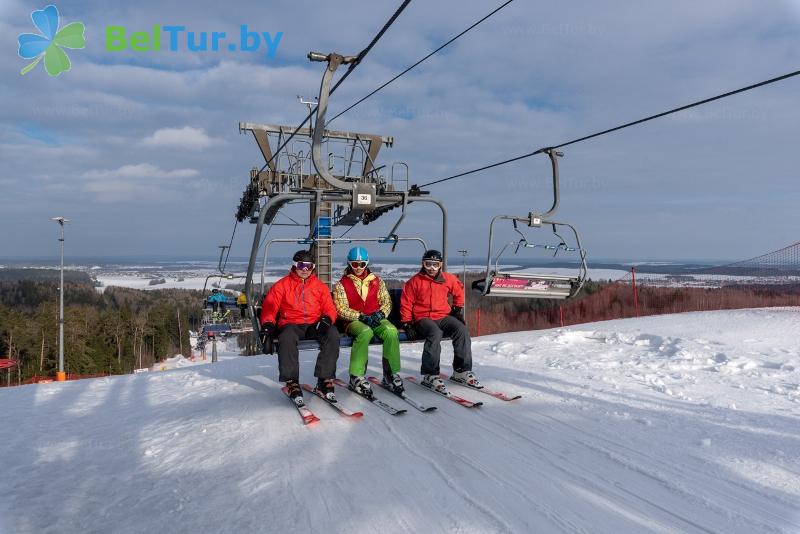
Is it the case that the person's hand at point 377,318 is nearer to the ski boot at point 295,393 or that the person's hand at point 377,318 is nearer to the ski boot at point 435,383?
the ski boot at point 435,383

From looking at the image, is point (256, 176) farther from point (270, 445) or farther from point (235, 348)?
point (235, 348)

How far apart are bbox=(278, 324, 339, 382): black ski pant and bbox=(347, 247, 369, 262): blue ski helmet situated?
33.6 inches

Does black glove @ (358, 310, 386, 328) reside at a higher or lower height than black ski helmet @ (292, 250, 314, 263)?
lower

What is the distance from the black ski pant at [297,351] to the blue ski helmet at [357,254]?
0.85 meters

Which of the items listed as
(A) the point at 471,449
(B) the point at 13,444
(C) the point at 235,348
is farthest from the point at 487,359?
(C) the point at 235,348

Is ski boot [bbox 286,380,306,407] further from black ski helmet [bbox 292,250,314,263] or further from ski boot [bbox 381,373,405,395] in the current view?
black ski helmet [bbox 292,250,314,263]

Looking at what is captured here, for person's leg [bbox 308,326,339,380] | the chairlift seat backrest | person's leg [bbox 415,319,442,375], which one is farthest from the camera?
the chairlift seat backrest

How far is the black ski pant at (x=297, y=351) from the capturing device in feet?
15.8

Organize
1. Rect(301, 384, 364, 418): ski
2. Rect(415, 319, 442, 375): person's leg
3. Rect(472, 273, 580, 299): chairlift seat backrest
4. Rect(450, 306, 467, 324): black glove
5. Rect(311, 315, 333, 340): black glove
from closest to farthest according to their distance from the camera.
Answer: Rect(301, 384, 364, 418): ski, Rect(311, 315, 333, 340): black glove, Rect(415, 319, 442, 375): person's leg, Rect(450, 306, 467, 324): black glove, Rect(472, 273, 580, 299): chairlift seat backrest

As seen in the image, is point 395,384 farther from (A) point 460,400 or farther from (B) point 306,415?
(B) point 306,415

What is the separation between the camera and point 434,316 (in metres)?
5.61

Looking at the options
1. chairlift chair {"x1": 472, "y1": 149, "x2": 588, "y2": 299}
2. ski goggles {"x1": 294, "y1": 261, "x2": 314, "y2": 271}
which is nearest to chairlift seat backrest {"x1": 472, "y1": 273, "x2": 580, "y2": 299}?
chairlift chair {"x1": 472, "y1": 149, "x2": 588, "y2": 299}

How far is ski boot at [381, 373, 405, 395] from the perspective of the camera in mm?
5238

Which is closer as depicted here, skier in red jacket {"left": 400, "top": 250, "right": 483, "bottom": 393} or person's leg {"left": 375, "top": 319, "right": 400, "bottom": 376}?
person's leg {"left": 375, "top": 319, "right": 400, "bottom": 376}
